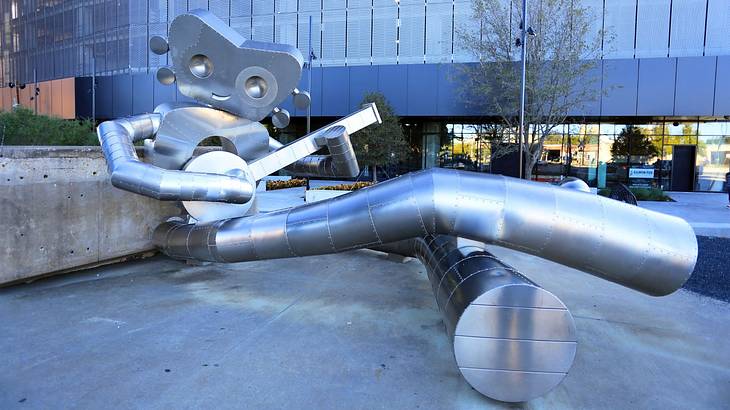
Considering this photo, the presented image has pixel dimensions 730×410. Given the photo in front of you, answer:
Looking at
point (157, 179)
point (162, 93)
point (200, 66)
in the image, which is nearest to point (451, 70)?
point (162, 93)

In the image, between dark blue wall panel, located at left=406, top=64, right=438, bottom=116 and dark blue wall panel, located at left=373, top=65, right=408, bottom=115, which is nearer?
dark blue wall panel, located at left=406, top=64, right=438, bottom=116

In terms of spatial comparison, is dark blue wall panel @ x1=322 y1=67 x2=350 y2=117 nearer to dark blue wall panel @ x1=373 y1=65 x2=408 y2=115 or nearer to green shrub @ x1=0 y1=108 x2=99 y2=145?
dark blue wall panel @ x1=373 y1=65 x2=408 y2=115

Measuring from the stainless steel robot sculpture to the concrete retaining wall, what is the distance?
73 cm

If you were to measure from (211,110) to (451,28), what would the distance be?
2070 cm

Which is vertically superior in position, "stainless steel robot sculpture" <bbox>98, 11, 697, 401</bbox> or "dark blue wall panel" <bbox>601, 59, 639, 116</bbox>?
"dark blue wall panel" <bbox>601, 59, 639, 116</bbox>

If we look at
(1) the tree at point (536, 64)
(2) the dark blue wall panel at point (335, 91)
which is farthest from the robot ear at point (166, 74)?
(2) the dark blue wall panel at point (335, 91)

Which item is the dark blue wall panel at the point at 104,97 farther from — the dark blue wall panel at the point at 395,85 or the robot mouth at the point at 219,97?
the robot mouth at the point at 219,97

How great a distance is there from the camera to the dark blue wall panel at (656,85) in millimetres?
23094

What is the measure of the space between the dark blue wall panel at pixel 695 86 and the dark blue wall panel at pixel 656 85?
29cm

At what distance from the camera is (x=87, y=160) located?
25.6ft

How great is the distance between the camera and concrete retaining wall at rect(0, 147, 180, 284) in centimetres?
691

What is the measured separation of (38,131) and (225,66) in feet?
29.1

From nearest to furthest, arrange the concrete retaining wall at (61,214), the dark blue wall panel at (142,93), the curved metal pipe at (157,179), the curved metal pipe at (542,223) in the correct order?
1. the curved metal pipe at (542,223)
2. the curved metal pipe at (157,179)
3. the concrete retaining wall at (61,214)
4. the dark blue wall panel at (142,93)

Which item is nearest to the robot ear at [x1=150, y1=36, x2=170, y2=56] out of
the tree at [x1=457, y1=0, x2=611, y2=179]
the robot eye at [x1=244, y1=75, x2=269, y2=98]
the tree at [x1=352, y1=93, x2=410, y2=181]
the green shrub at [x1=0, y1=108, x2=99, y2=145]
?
the robot eye at [x1=244, y1=75, x2=269, y2=98]
